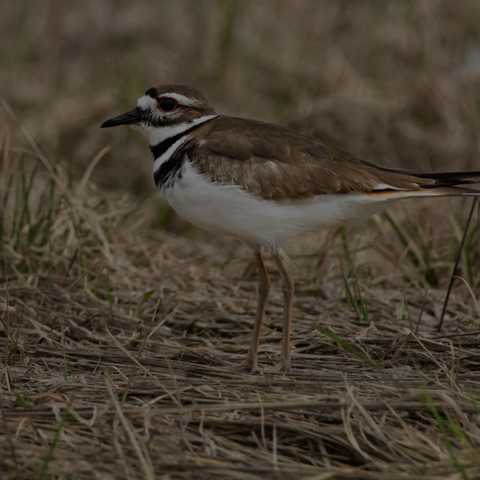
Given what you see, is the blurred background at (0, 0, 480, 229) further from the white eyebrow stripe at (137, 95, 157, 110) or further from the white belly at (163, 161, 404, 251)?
the white belly at (163, 161, 404, 251)

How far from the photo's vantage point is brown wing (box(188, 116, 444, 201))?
132 inches

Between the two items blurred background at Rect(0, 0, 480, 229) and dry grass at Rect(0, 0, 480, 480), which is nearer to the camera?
dry grass at Rect(0, 0, 480, 480)

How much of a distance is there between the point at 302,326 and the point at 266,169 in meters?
1.00

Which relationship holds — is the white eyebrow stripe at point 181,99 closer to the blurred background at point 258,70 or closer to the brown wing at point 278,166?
the brown wing at point 278,166

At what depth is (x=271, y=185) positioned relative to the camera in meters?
3.36

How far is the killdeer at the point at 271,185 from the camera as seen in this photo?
3.33m

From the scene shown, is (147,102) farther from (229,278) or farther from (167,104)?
(229,278)

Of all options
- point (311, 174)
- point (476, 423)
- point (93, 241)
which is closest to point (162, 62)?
point (93, 241)

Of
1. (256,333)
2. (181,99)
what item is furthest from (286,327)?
(181,99)

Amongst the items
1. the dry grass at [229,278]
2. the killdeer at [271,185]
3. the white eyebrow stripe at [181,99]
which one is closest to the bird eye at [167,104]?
the white eyebrow stripe at [181,99]

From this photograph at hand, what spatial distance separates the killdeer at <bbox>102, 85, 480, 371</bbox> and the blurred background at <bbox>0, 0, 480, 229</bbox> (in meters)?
2.96

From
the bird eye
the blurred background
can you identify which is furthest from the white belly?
the blurred background

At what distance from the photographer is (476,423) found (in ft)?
8.33

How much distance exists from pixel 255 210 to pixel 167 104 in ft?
2.62
